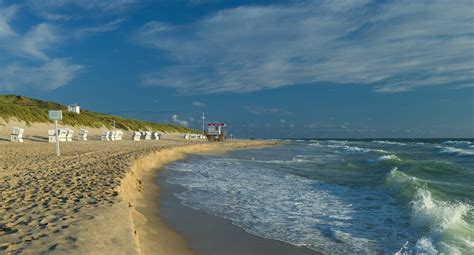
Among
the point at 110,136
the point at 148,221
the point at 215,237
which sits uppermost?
the point at 110,136

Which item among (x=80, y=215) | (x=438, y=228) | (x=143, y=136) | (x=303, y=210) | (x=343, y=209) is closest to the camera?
(x=80, y=215)

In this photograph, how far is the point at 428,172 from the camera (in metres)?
17.6

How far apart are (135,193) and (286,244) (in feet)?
15.7

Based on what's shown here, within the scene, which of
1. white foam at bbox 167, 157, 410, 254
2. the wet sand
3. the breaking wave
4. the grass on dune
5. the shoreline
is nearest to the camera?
the shoreline

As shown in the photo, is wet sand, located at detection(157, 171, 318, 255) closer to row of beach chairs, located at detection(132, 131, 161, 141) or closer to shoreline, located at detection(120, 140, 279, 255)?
shoreline, located at detection(120, 140, 279, 255)

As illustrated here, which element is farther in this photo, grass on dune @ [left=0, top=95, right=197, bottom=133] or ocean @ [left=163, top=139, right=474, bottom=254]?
grass on dune @ [left=0, top=95, right=197, bottom=133]

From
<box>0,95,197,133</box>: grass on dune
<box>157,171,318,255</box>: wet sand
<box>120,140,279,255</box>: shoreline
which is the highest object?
<box>0,95,197,133</box>: grass on dune

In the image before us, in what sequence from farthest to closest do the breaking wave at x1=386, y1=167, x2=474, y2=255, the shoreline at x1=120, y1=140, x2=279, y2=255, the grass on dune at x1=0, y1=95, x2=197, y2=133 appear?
the grass on dune at x1=0, y1=95, x2=197, y2=133, the breaking wave at x1=386, y1=167, x2=474, y2=255, the shoreline at x1=120, y1=140, x2=279, y2=255

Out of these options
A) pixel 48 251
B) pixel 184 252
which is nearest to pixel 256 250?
pixel 184 252

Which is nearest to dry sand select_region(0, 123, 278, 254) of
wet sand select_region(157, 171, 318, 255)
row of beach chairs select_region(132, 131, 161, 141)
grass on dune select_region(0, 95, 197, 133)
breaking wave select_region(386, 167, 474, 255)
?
wet sand select_region(157, 171, 318, 255)

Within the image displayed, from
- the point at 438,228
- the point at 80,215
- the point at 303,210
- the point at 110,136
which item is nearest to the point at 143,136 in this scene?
the point at 110,136

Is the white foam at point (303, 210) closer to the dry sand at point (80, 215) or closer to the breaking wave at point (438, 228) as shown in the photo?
the breaking wave at point (438, 228)

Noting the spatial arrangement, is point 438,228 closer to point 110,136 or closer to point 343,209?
point 343,209

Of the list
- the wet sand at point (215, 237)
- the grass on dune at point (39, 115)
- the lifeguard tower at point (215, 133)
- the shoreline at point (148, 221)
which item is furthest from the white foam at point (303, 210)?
the lifeguard tower at point (215, 133)
